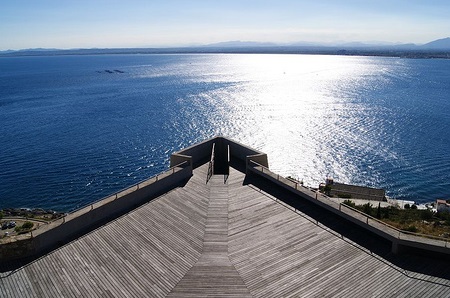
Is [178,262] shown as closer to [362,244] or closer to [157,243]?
[157,243]

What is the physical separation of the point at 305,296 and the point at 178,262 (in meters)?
5.89

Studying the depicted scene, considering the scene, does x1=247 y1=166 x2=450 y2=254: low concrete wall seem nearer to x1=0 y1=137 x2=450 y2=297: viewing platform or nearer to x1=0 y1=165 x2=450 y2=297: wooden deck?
x1=0 y1=137 x2=450 y2=297: viewing platform

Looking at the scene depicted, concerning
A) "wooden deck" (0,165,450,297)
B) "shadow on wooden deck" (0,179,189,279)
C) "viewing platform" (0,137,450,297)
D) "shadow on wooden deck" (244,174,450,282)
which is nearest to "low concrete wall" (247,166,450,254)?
"viewing platform" (0,137,450,297)

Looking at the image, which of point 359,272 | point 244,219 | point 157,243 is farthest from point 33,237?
point 359,272

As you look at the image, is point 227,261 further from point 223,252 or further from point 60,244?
point 60,244

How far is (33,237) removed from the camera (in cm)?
1672

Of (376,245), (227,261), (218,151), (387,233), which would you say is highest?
(218,151)

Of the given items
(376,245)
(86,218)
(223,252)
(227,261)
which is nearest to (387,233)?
(376,245)

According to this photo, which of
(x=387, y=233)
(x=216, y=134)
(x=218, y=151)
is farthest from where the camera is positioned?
(x=216, y=134)

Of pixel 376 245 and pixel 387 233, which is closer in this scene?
pixel 387 233

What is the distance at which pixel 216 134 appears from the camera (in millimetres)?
71312

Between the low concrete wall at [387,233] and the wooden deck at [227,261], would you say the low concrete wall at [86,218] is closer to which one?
the wooden deck at [227,261]

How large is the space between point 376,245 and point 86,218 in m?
15.1

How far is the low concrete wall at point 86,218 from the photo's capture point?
1662 centimetres
